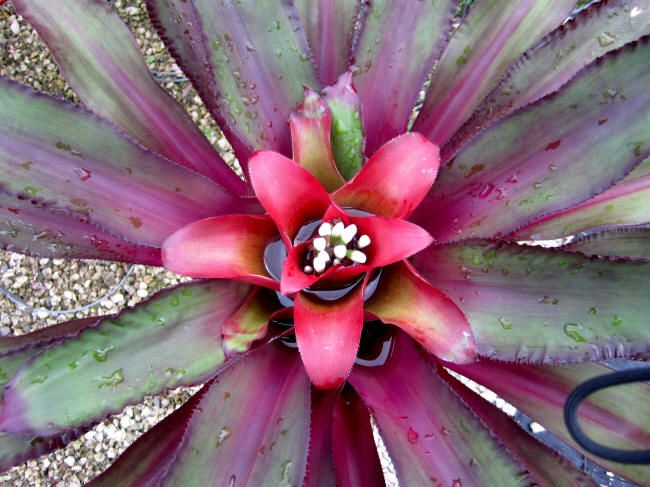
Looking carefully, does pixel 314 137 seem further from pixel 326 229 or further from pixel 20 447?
pixel 20 447

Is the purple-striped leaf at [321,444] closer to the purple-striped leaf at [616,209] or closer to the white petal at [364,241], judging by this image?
the white petal at [364,241]

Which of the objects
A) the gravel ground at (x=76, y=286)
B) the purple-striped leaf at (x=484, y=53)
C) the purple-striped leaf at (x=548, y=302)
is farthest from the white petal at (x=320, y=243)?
the gravel ground at (x=76, y=286)

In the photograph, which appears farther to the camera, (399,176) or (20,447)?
(20,447)

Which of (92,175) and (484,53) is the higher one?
(484,53)

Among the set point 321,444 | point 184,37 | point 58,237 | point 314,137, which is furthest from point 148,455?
point 184,37

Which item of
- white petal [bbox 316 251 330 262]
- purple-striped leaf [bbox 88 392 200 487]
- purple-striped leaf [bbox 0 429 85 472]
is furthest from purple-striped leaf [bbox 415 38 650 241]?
purple-striped leaf [bbox 0 429 85 472]

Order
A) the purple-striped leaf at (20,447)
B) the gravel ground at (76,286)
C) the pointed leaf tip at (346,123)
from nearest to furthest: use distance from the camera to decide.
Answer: the pointed leaf tip at (346,123) < the purple-striped leaf at (20,447) < the gravel ground at (76,286)
